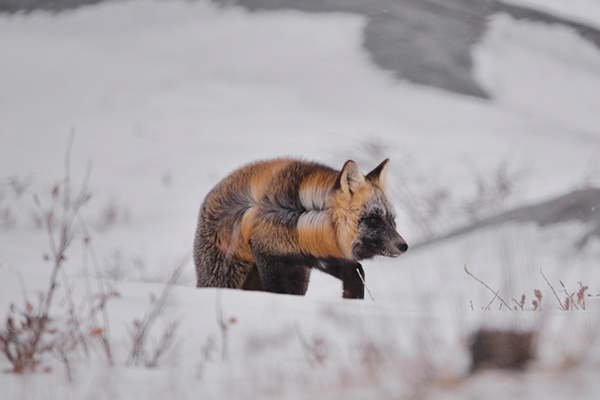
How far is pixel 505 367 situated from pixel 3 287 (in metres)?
2.74

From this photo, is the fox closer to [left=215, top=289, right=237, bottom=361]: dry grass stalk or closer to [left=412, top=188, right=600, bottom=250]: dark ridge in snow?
[left=215, top=289, right=237, bottom=361]: dry grass stalk

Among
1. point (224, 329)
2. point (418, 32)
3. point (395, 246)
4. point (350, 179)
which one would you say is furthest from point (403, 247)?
point (418, 32)

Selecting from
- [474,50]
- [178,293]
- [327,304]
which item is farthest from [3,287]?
[474,50]

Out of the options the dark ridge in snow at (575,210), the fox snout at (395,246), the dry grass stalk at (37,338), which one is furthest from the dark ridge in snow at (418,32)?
the dry grass stalk at (37,338)

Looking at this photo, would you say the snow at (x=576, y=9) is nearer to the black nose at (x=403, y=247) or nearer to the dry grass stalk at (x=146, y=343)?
the black nose at (x=403, y=247)

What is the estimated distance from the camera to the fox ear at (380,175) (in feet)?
12.5

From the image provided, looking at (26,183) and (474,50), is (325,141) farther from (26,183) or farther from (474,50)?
(26,183)

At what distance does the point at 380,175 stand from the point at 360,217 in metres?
0.49

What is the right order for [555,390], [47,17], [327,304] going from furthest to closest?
[47,17] < [327,304] < [555,390]

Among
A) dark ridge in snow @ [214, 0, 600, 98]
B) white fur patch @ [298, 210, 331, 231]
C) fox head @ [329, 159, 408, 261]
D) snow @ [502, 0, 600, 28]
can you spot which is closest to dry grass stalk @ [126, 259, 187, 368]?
white fur patch @ [298, 210, 331, 231]

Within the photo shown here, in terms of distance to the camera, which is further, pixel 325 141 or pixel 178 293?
pixel 325 141

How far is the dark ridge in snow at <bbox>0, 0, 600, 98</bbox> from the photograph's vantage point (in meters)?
6.05

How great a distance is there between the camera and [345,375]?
2.11m

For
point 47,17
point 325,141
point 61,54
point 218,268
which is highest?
point 47,17
